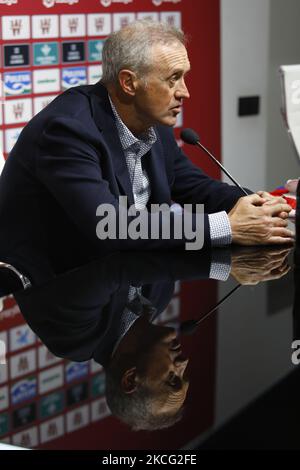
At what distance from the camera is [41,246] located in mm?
2234

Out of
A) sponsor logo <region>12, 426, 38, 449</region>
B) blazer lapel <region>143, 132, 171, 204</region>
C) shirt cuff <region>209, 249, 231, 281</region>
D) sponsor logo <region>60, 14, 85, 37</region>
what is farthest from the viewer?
sponsor logo <region>60, 14, 85, 37</region>

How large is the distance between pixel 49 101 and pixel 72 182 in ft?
5.93

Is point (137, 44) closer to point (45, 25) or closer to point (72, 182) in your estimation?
point (72, 182)

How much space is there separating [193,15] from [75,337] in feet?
11.4

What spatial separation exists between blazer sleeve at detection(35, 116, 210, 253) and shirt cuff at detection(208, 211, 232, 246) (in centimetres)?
2

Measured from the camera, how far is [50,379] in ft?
4.26

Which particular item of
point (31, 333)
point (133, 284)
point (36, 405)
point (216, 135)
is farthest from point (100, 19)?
point (36, 405)

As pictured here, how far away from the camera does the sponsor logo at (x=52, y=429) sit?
110 centimetres

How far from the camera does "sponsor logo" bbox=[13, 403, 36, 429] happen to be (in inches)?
45.3

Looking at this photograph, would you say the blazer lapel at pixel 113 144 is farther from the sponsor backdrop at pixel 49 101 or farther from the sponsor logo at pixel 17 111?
the sponsor logo at pixel 17 111

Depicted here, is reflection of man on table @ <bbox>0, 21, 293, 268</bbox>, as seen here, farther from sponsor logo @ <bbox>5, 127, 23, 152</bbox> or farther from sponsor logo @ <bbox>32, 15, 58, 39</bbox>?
sponsor logo @ <bbox>32, 15, 58, 39</bbox>

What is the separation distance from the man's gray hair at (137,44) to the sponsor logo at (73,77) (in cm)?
164

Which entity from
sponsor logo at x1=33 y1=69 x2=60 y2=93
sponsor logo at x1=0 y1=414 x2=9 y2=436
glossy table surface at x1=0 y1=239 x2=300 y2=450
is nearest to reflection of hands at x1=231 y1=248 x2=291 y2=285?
glossy table surface at x1=0 y1=239 x2=300 y2=450

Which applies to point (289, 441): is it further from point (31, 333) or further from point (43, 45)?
point (43, 45)
